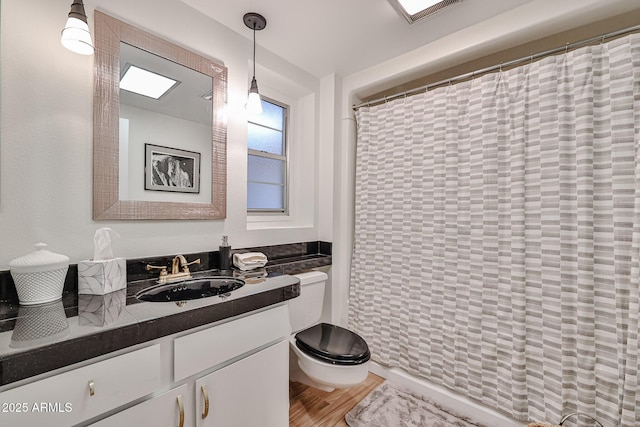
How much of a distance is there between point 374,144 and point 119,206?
170 cm

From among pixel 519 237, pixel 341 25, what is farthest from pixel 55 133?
pixel 519 237

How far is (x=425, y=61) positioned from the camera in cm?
182

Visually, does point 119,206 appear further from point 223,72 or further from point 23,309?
point 223,72

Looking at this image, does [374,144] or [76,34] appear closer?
[76,34]

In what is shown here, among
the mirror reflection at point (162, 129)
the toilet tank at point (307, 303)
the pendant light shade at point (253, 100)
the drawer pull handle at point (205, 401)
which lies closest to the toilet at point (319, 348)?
the toilet tank at point (307, 303)

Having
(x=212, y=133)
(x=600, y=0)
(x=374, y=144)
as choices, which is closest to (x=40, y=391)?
(x=212, y=133)

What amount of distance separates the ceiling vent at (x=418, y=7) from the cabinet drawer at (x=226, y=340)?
1699 mm

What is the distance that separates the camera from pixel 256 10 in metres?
1.50

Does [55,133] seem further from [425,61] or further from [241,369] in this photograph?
[425,61]

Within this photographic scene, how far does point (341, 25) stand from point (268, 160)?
1064 mm

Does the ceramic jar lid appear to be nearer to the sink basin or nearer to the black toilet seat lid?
the sink basin

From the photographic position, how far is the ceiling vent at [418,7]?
4.65 ft

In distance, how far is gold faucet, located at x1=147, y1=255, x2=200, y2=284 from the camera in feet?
4.33

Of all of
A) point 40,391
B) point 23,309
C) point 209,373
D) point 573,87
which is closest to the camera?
point 40,391
